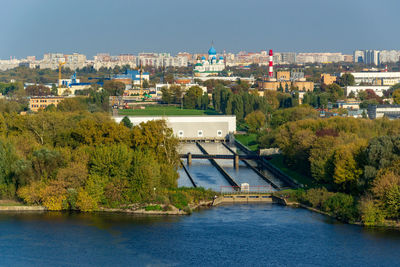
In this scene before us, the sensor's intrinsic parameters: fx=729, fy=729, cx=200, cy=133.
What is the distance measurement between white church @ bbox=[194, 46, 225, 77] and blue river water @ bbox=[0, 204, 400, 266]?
34742mm

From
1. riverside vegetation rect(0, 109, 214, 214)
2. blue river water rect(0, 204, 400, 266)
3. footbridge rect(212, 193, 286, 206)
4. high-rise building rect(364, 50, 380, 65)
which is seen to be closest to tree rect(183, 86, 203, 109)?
riverside vegetation rect(0, 109, 214, 214)

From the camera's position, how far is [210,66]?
46.5 metres

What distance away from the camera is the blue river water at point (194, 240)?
752cm

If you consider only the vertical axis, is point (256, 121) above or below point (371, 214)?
above

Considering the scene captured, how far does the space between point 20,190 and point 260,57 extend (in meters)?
62.8

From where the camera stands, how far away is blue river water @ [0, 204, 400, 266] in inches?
296

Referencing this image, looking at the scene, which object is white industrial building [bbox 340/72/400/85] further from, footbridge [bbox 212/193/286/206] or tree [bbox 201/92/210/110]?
footbridge [bbox 212/193/286/206]

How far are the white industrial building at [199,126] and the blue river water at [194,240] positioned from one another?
881 cm

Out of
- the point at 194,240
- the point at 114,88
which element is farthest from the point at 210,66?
the point at 194,240

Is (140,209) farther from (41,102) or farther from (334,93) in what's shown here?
(334,93)

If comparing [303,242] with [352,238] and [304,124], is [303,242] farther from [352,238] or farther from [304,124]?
[304,124]

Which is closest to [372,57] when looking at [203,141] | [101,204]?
[203,141]

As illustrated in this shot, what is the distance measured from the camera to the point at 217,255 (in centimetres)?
766

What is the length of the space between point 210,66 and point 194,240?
38701 millimetres
